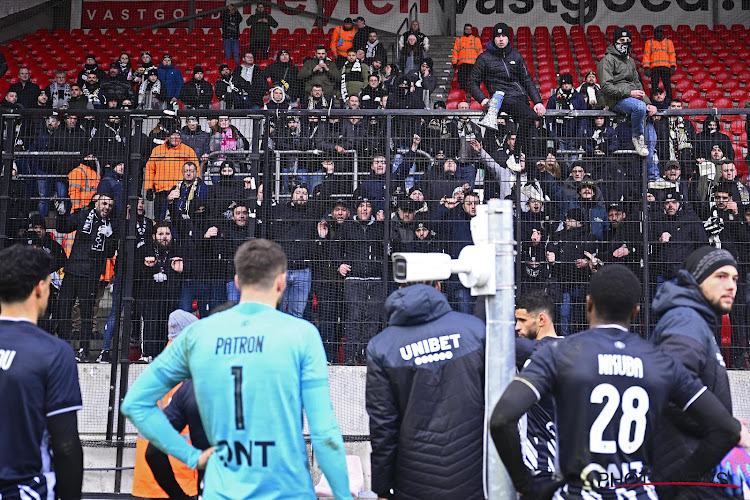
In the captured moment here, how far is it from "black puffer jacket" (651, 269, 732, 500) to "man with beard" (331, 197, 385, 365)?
4.35 meters

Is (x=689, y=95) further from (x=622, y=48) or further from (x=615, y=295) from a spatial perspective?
(x=615, y=295)

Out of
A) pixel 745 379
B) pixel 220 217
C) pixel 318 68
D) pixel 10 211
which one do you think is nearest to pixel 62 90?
pixel 318 68

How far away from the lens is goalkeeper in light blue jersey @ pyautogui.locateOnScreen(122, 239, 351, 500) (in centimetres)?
360

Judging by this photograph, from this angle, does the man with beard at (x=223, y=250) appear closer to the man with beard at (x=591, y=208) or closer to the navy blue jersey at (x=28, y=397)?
the man with beard at (x=591, y=208)

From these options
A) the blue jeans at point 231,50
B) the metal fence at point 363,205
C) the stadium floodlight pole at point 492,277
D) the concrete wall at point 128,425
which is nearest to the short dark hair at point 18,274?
the stadium floodlight pole at point 492,277

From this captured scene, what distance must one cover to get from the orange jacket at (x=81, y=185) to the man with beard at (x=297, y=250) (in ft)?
6.65

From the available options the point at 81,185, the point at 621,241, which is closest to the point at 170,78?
the point at 81,185

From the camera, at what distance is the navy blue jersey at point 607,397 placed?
3.86 metres

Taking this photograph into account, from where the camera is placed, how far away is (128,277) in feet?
27.8

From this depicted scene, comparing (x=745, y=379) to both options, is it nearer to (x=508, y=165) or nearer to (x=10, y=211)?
(x=508, y=165)

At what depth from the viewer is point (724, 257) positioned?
172 inches

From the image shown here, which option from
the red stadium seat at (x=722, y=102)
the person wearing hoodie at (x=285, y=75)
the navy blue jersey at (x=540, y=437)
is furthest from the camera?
the red stadium seat at (x=722, y=102)

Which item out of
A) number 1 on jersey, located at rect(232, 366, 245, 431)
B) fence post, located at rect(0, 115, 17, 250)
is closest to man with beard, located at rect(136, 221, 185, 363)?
fence post, located at rect(0, 115, 17, 250)

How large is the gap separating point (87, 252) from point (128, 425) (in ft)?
6.21
